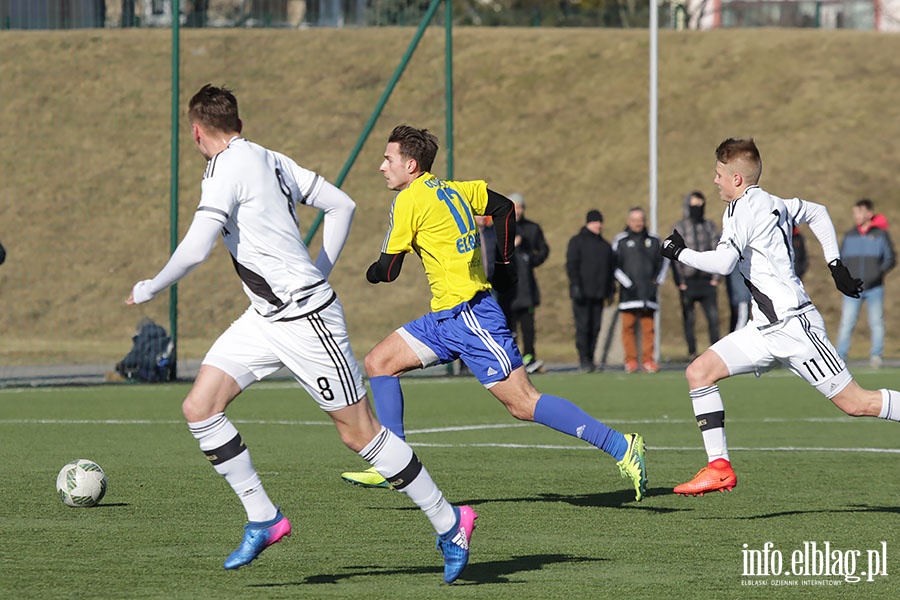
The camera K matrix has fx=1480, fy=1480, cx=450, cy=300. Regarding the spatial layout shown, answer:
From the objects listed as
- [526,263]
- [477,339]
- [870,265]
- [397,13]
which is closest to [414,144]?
[477,339]

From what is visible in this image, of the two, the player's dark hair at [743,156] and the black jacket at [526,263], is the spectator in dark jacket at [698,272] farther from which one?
the player's dark hair at [743,156]

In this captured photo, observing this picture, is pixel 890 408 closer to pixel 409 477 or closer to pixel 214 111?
pixel 409 477

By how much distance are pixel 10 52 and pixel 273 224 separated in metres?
14.5

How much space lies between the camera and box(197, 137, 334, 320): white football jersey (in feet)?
20.7

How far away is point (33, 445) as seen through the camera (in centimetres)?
1146

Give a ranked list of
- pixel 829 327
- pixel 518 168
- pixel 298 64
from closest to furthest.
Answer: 1. pixel 298 64
2. pixel 829 327
3. pixel 518 168

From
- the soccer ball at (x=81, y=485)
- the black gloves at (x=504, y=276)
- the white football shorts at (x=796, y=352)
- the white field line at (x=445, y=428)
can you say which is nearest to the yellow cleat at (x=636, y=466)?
the white football shorts at (x=796, y=352)

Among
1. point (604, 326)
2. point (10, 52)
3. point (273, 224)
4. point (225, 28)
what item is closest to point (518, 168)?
point (225, 28)

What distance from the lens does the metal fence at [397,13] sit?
24.1m

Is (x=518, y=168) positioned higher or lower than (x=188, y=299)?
higher

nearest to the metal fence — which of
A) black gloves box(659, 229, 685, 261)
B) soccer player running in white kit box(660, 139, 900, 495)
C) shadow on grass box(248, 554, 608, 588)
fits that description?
soccer player running in white kit box(660, 139, 900, 495)

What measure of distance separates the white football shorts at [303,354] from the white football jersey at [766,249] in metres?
2.78

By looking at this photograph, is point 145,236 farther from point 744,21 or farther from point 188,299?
point 744,21

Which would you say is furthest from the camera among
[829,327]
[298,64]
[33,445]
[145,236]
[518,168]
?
[518,168]
